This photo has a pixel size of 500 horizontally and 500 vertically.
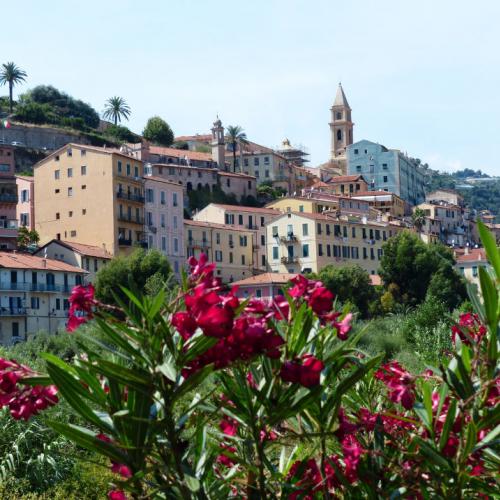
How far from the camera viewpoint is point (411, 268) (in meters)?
94.1

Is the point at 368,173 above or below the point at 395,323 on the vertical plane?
above

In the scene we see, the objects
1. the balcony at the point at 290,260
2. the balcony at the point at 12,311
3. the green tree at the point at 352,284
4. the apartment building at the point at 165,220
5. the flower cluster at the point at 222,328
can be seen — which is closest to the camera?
the flower cluster at the point at 222,328

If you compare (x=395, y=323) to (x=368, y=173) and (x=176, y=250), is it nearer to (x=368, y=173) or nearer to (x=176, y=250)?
(x=176, y=250)

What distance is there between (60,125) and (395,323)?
245 feet

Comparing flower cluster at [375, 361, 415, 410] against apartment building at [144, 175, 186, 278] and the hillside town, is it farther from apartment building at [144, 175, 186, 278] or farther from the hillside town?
apartment building at [144, 175, 186, 278]

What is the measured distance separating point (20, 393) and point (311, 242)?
95.1 m

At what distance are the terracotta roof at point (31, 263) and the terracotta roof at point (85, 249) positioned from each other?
2744 mm

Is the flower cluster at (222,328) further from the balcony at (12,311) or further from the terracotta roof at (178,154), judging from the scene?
the terracotta roof at (178,154)

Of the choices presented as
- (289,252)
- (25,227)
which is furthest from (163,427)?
(289,252)

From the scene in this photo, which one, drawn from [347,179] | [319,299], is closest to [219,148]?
[347,179]

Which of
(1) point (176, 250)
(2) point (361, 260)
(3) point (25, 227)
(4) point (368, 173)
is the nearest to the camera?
(3) point (25, 227)

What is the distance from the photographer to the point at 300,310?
5867 millimetres

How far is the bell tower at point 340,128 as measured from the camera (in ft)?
591

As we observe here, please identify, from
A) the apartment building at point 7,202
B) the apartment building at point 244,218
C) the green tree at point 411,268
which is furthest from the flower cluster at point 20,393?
the apartment building at point 244,218
